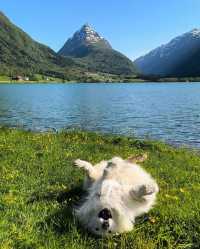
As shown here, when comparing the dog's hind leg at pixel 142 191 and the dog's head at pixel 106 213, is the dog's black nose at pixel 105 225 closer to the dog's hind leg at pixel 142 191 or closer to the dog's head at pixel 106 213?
the dog's head at pixel 106 213

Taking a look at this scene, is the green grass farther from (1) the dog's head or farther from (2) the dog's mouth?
(2) the dog's mouth

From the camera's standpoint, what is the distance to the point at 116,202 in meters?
6.94

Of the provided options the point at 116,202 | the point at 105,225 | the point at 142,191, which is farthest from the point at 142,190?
the point at 105,225

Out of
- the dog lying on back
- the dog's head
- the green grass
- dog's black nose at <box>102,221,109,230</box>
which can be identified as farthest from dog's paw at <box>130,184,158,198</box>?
dog's black nose at <box>102,221,109,230</box>

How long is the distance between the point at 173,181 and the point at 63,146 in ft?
19.7

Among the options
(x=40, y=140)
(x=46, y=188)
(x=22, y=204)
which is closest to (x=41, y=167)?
(x=46, y=188)

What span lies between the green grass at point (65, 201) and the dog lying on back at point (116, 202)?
0.82ft

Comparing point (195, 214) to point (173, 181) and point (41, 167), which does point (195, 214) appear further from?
point (41, 167)

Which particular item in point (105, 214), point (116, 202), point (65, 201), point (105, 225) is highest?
point (116, 202)

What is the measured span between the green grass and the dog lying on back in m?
0.25

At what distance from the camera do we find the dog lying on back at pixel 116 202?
6816 mm

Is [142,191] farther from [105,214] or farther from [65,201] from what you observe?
[65,201]

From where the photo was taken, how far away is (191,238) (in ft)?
25.6

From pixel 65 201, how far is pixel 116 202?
2564 millimetres
